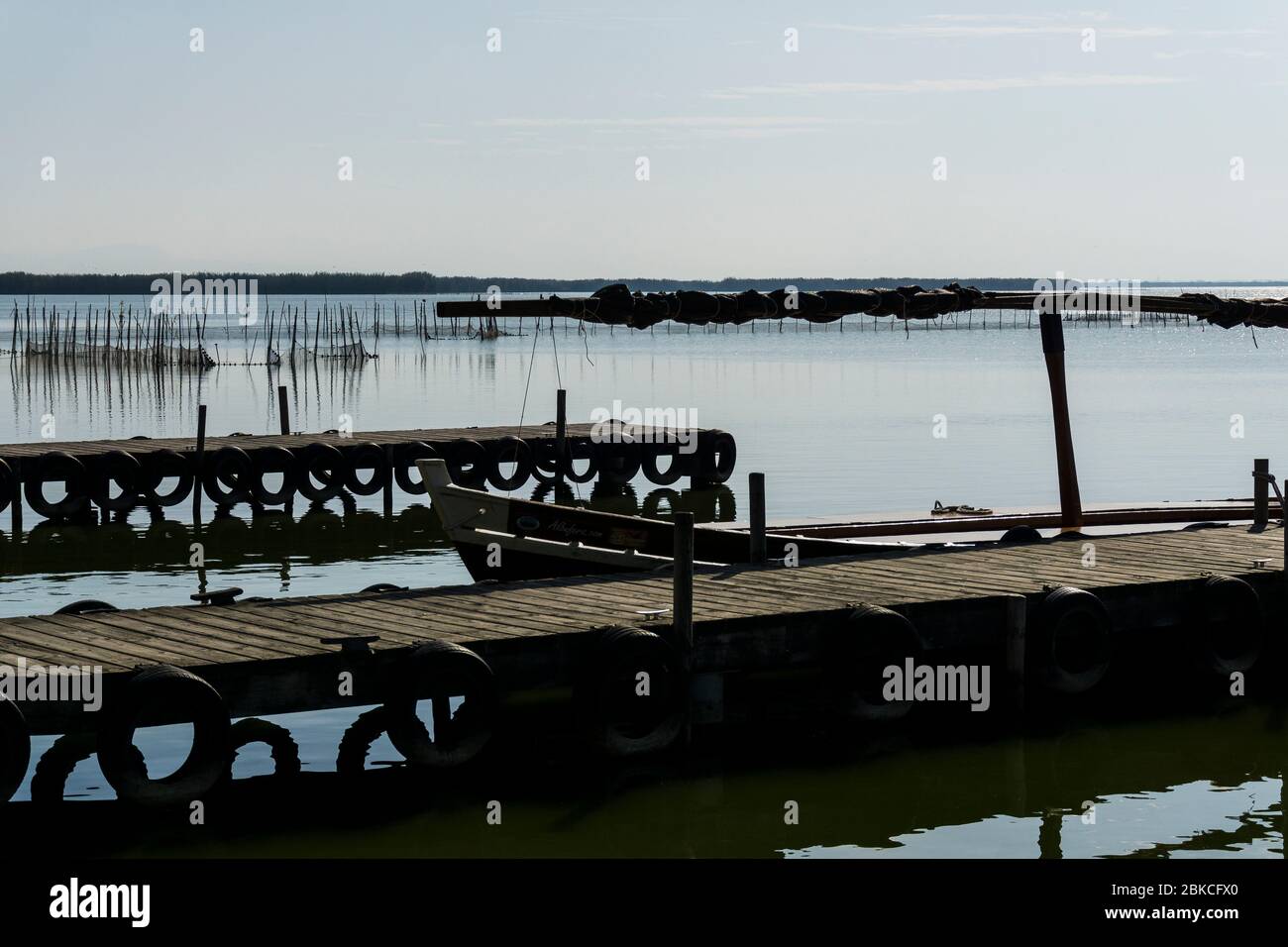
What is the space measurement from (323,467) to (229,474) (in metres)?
1.71

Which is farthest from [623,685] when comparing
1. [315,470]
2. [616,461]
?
[616,461]

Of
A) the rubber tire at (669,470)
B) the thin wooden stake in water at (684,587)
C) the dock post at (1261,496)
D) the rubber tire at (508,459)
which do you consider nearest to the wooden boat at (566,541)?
the thin wooden stake in water at (684,587)

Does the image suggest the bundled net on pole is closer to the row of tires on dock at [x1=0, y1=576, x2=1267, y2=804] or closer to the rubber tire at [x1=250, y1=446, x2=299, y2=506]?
the rubber tire at [x1=250, y1=446, x2=299, y2=506]

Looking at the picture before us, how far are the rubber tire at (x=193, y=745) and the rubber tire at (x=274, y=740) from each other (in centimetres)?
171

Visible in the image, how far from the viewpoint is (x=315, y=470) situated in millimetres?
31062

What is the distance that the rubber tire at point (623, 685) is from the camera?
12641 millimetres

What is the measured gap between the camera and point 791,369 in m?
80.6

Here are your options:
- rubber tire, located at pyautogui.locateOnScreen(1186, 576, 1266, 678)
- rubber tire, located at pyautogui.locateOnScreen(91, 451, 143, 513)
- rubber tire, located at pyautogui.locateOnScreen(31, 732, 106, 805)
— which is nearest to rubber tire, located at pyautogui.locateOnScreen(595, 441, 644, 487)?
rubber tire, located at pyautogui.locateOnScreen(91, 451, 143, 513)

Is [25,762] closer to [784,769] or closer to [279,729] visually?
[279,729]

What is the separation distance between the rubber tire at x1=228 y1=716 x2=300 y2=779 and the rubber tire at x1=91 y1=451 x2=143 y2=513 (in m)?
16.1

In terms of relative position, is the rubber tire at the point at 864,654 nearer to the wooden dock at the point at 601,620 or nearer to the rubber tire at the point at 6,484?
the wooden dock at the point at 601,620

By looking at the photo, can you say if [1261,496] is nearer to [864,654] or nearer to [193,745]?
[864,654]

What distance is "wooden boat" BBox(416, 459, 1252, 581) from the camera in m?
17.1
